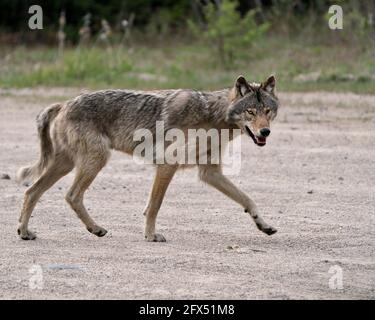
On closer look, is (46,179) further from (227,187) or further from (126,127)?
(227,187)

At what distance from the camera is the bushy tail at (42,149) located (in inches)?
351

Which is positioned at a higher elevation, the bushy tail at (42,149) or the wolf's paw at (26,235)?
the bushy tail at (42,149)

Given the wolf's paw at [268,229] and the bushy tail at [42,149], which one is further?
the bushy tail at [42,149]

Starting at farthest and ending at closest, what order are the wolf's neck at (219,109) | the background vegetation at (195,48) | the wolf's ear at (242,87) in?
the background vegetation at (195,48) < the wolf's neck at (219,109) < the wolf's ear at (242,87)

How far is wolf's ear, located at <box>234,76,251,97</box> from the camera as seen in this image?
28.8 feet

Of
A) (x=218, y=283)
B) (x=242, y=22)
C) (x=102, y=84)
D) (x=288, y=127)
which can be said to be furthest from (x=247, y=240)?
(x=242, y=22)

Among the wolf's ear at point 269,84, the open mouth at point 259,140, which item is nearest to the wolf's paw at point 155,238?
the open mouth at point 259,140

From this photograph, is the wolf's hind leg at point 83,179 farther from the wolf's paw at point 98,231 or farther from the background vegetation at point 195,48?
the background vegetation at point 195,48

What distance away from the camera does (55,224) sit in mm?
9133

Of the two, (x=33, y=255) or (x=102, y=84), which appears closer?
(x=33, y=255)

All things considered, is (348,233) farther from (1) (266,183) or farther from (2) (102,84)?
(2) (102,84)

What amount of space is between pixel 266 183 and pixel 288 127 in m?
4.01

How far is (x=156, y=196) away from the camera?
8.70 m

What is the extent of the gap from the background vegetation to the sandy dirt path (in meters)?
5.16
